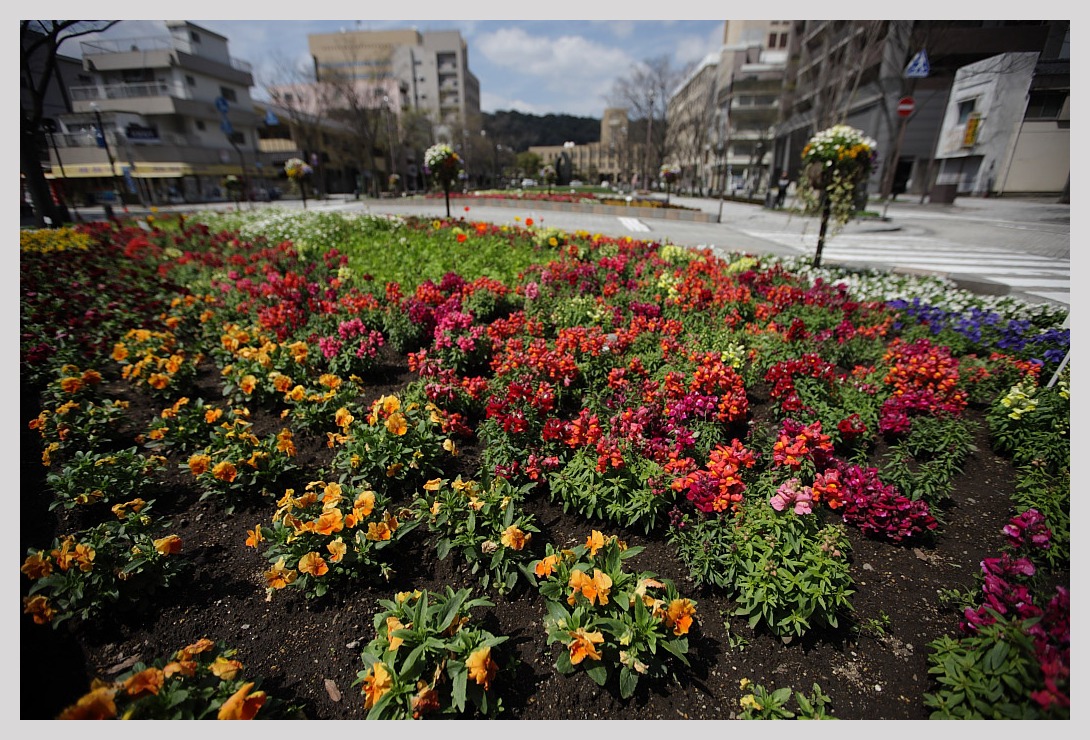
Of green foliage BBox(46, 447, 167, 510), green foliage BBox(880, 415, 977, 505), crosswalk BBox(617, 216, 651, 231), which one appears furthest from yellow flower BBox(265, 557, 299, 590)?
crosswalk BBox(617, 216, 651, 231)

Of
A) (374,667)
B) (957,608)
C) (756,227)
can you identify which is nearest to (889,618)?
(957,608)

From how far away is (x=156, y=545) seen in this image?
2.34 m

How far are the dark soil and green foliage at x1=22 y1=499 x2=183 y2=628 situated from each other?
0.36 feet

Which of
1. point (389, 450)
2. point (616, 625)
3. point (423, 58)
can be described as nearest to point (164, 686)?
point (389, 450)

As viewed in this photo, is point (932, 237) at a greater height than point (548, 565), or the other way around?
point (932, 237)

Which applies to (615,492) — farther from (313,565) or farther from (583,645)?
(313,565)

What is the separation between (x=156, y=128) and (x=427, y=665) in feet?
185

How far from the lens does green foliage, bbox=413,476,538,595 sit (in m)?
2.45

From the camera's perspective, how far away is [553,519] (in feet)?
9.83

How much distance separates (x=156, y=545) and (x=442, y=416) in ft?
5.89

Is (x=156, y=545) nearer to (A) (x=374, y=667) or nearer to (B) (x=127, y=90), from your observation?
(A) (x=374, y=667)

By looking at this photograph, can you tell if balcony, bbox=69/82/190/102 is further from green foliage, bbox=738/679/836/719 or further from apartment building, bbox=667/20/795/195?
green foliage, bbox=738/679/836/719

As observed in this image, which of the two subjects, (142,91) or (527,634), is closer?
(527,634)

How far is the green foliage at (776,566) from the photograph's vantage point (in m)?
2.15
